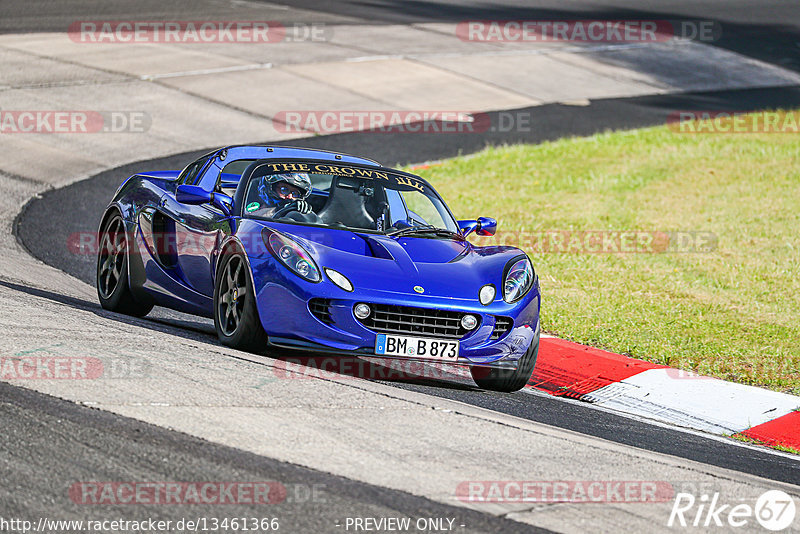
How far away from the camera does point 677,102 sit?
24.7m

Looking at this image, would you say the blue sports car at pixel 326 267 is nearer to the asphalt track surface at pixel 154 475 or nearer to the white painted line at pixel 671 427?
the white painted line at pixel 671 427

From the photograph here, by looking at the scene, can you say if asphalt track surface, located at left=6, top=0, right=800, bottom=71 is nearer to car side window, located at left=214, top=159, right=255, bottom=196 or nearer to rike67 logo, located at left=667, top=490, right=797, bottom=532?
car side window, located at left=214, top=159, right=255, bottom=196

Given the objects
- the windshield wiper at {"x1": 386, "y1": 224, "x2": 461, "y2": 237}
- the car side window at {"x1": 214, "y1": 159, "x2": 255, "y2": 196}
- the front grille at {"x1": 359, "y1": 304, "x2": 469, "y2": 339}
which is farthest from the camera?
the car side window at {"x1": 214, "y1": 159, "x2": 255, "y2": 196}

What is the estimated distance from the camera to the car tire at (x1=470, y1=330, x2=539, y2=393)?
→ 313 inches

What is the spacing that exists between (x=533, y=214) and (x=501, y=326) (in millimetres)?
7644

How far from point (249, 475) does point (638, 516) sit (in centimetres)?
174

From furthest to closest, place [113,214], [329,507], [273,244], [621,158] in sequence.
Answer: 1. [621,158]
2. [113,214]
3. [273,244]
4. [329,507]

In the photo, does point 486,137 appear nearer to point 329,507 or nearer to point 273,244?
point 273,244

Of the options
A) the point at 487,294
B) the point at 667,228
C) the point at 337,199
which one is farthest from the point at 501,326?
the point at 667,228

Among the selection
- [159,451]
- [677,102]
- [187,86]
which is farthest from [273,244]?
[677,102]

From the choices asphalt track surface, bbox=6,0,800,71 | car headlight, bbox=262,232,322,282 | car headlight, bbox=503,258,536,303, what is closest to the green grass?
car headlight, bbox=503,258,536,303

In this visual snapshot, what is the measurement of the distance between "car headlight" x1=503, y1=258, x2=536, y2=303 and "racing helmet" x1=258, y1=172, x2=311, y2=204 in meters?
1.66

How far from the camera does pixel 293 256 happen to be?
752 centimetres

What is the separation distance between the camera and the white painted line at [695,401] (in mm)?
8164
